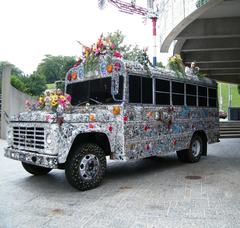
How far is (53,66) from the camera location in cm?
7831

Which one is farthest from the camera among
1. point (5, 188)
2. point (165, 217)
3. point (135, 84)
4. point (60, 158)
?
point (135, 84)

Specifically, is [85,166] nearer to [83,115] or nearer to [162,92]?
[83,115]

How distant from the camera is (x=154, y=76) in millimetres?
7613

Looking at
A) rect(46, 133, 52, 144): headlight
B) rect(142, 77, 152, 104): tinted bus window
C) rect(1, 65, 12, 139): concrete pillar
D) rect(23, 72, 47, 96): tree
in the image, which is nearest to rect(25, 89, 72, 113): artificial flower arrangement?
rect(46, 133, 52, 144): headlight

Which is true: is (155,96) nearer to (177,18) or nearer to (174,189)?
(174,189)

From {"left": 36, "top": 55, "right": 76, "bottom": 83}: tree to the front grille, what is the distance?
69684mm

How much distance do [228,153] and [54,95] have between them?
25.5 feet

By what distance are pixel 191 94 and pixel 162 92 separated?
168cm

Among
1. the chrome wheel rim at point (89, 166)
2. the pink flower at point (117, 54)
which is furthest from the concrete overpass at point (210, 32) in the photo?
the chrome wheel rim at point (89, 166)

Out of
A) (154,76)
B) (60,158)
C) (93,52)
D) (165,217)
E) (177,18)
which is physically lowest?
(165,217)

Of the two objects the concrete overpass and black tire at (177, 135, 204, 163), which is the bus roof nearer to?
black tire at (177, 135, 204, 163)

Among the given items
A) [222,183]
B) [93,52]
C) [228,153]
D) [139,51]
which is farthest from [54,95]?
[228,153]

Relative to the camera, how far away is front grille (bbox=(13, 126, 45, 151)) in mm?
5793

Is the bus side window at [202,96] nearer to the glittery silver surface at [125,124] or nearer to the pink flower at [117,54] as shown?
the glittery silver surface at [125,124]
